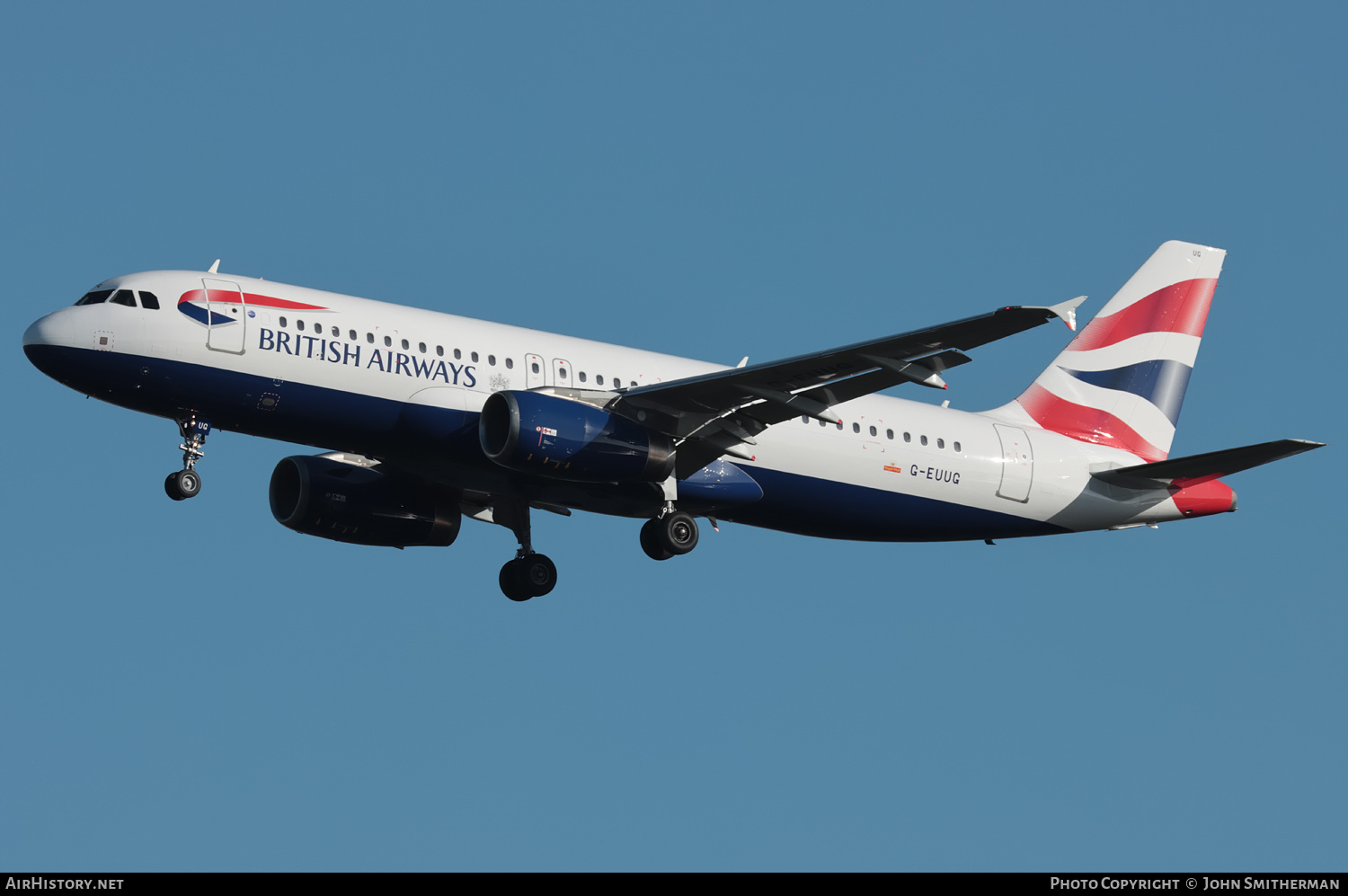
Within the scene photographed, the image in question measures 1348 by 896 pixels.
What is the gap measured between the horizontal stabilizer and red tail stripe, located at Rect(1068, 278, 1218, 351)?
4.43 m

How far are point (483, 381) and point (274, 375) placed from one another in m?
4.05

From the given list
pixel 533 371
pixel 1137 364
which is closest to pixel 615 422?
pixel 533 371

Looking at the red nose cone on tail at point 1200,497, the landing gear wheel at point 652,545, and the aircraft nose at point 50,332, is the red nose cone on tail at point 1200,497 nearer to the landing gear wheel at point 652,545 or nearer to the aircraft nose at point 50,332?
the landing gear wheel at point 652,545

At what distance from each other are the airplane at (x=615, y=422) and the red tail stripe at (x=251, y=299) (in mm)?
54

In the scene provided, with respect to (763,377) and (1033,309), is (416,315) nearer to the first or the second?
(763,377)

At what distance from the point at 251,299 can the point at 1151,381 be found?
22164mm

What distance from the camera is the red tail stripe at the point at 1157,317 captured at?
4297 cm

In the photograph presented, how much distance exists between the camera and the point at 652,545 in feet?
117

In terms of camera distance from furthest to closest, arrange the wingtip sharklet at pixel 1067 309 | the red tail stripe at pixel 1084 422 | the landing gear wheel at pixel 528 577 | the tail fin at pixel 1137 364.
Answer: the tail fin at pixel 1137 364, the red tail stripe at pixel 1084 422, the landing gear wheel at pixel 528 577, the wingtip sharklet at pixel 1067 309

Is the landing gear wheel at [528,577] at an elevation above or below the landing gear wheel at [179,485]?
above

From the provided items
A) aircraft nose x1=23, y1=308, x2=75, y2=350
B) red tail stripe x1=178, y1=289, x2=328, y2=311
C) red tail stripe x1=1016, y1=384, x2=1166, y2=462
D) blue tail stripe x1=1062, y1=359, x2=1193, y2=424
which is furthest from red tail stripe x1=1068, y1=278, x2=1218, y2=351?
aircraft nose x1=23, y1=308, x2=75, y2=350

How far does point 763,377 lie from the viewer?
3300 centimetres

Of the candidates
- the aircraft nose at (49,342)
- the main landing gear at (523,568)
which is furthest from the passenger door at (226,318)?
the main landing gear at (523,568)

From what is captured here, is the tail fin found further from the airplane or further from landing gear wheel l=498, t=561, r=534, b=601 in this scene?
landing gear wheel l=498, t=561, r=534, b=601
